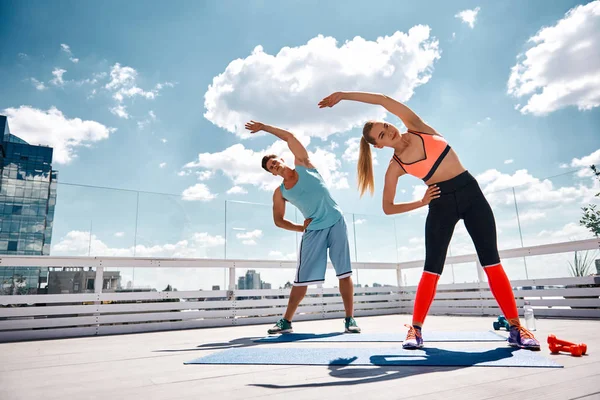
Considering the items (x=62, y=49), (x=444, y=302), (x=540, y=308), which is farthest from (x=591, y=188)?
(x=62, y=49)

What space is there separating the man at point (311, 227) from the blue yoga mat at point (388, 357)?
3.52 feet

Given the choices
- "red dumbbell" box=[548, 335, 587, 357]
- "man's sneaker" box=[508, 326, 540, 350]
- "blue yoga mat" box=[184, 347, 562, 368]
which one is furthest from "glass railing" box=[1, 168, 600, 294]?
"blue yoga mat" box=[184, 347, 562, 368]

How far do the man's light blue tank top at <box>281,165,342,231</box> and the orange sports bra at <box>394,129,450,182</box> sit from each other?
1188 mm

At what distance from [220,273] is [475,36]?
5.31 metres

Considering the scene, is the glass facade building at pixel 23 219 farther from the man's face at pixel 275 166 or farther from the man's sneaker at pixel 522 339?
the man's sneaker at pixel 522 339

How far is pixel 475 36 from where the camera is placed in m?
5.64

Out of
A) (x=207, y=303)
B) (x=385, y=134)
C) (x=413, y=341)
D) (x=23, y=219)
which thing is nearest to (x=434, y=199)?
(x=385, y=134)

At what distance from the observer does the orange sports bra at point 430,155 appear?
2.14 metres

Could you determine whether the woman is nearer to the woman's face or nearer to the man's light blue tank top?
the woman's face

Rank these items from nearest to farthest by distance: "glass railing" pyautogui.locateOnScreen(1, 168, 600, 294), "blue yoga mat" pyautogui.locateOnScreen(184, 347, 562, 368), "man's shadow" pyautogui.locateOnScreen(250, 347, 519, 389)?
"man's shadow" pyautogui.locateOnScreen(250, 347, 519, 389) → "blue yoga mat" pyautogui.locateOnScreen(184, 347, 562, 368) → "glass railing" pyautogui.locateOnScreen(1, 168, 600, 294)

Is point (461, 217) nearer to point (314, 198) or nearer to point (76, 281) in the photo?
point (314, 198)

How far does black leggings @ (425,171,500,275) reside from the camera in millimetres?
2086

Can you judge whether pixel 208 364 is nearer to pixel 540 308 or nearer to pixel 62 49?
pixel 540 308

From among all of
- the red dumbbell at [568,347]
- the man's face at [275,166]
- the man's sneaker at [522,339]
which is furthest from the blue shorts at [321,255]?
the red dumbbell at [568,347]
